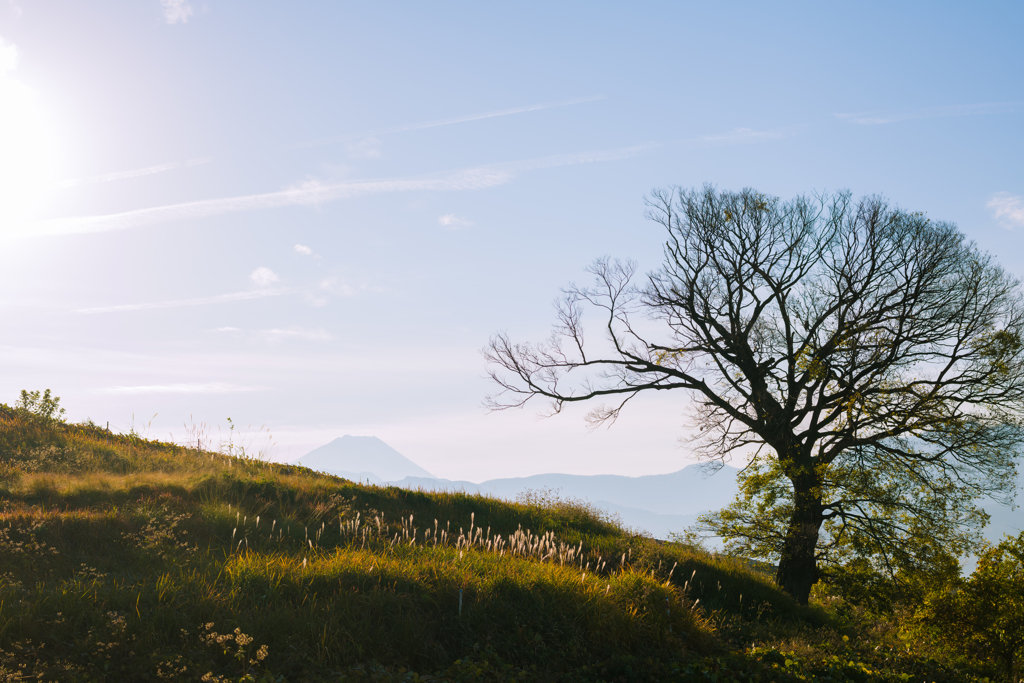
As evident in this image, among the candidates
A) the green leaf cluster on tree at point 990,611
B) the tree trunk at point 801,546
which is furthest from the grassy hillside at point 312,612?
the tree trunk at point 801,546

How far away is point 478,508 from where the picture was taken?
16.3 m

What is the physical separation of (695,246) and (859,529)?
9395mm

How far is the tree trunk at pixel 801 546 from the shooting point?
16312mm

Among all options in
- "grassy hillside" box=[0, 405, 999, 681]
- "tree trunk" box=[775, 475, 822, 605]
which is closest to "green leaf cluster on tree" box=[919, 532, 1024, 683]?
"grassy hillside" box=[0, 405, 999, 681]

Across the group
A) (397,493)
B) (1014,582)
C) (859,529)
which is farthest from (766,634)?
(397,493)

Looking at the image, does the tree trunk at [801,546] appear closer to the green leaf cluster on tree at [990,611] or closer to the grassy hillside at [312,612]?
the grassy hillside at [312,612]

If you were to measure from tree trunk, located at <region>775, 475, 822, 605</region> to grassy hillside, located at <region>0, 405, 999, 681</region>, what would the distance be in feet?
15.5

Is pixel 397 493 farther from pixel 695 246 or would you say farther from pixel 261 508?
pixel 695 246

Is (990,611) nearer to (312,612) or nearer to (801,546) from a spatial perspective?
(801,546)

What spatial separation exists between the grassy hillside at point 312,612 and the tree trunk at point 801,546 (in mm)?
4729

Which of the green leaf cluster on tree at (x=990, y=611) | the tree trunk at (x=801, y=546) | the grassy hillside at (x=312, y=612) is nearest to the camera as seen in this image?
the grassy hillside at (x=312, y=612)

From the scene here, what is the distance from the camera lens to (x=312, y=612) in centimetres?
609

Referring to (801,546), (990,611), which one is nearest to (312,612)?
(990,611)

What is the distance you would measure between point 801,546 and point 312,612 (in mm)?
14397
